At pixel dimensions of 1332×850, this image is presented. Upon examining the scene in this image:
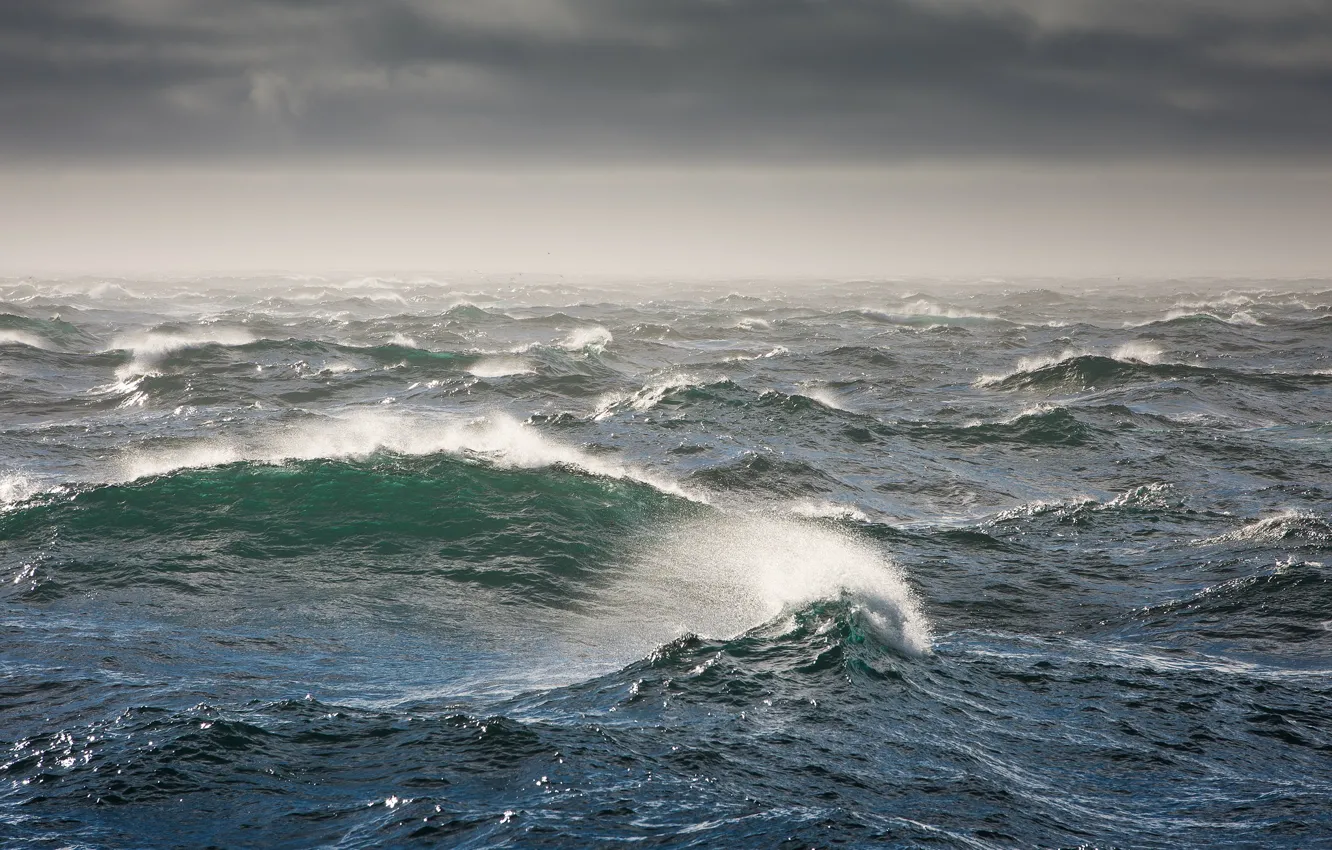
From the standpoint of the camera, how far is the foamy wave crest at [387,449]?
18688 mm

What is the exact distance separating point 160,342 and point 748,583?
1471 inches

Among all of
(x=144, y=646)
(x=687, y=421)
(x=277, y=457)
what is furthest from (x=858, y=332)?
(x=144, y=646)

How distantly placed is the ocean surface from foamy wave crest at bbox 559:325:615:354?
16.2m

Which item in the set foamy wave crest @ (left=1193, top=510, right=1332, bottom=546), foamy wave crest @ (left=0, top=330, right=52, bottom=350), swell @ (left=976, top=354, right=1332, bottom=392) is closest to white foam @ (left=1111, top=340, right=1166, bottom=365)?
swell @ (left=976, top=354, right=1332, bottom=392)

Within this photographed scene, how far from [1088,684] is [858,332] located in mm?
50061

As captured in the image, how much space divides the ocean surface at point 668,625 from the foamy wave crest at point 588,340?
16.2 metres

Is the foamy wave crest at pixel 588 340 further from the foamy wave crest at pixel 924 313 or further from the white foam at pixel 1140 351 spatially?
the foamy wave crest at pixel 924 313

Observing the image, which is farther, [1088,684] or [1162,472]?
[1162,472]

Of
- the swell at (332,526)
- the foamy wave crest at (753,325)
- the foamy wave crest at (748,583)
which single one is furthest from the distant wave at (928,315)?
the foamy wave crest at (748,583)

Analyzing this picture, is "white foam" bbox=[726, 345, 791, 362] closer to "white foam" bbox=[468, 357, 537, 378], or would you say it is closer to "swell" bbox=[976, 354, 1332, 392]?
"white foam" bbox=[468, 357, 537, 378]

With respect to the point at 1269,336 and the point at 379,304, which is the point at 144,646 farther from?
the point at 379,304

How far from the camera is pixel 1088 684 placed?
30.7 feet

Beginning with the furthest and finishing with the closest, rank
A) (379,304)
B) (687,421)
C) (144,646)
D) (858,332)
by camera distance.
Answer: (379,304) → (858,332) → (687,421) → (144,646)

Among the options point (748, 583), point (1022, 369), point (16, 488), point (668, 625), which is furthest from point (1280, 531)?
point (1022, 369)
